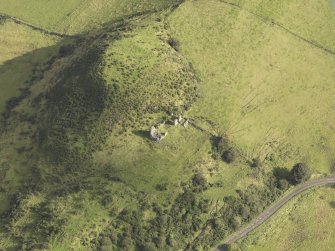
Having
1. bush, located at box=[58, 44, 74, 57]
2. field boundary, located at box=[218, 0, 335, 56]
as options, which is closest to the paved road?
field boundary, located at box=[218, 0, 335, 56]

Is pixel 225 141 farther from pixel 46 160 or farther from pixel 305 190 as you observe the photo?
pixel 46 160

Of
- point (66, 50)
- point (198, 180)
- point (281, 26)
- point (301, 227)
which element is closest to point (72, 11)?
point (66, 50)

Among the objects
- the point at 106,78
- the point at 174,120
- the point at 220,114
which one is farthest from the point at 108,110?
the point at 220,114

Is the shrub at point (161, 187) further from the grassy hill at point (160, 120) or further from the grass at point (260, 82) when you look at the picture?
the grass at point (260, 82)

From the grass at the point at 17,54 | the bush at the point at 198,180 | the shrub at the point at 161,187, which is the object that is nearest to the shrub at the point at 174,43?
the bush at the point at 198,180

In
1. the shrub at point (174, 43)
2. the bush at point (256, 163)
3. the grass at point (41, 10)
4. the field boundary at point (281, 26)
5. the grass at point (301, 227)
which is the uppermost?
the field boundary at point (281, 26)

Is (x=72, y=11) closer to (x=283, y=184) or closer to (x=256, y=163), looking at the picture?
(x=256, y=163)
